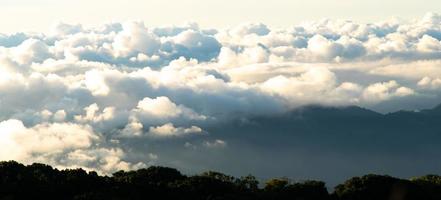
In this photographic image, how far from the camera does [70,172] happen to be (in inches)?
6250

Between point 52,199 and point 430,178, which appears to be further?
point 430,178

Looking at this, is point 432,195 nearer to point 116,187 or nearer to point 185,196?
point 185,196

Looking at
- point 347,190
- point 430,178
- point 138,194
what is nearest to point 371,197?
A: point 347,190

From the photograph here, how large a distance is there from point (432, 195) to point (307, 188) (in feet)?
96.2

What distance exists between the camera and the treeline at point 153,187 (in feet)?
466

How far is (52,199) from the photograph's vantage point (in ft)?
468

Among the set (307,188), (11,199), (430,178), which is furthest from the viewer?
(430,178)

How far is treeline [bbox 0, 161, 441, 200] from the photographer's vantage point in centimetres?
14200

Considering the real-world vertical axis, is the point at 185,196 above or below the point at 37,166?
below

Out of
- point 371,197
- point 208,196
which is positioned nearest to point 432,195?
point 371,197

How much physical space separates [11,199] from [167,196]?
114 ft

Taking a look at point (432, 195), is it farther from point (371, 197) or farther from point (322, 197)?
point (322, 197)

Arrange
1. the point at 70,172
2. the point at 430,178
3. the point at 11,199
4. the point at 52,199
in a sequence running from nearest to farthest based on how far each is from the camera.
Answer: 1. the point at 11,199
2. the point at 52,199
3. the point at 70,172
4. the point at 430,178

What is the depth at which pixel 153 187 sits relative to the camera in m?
154
